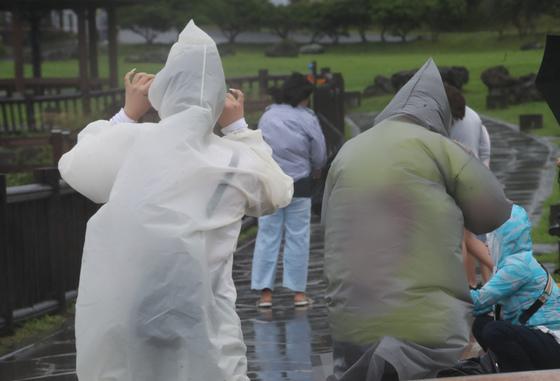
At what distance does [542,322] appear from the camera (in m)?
5.83

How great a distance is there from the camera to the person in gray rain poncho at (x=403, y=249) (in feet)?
15.4

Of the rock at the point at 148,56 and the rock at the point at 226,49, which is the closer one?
the rock at the point at 148,56

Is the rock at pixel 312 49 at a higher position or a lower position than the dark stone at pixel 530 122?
higher

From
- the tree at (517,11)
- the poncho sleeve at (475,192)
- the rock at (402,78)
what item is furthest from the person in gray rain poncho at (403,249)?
the rock at (402,78)

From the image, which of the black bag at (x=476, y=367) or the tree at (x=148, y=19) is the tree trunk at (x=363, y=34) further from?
the black bag at (x=476, y=367)

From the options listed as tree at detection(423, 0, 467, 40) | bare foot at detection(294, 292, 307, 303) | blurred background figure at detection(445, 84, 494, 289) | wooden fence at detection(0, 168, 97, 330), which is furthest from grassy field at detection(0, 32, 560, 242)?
wooden fence at detection(0, 168, 97, 330)

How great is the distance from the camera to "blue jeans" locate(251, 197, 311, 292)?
10.2 m

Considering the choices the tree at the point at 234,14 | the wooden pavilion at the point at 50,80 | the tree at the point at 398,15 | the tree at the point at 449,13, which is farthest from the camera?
the tree at the point at 234,14

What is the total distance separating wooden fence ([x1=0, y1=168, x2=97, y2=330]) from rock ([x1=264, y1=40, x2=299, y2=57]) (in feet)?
76.5

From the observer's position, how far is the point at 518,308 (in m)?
5.90

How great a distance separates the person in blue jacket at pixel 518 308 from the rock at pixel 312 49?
27845mm

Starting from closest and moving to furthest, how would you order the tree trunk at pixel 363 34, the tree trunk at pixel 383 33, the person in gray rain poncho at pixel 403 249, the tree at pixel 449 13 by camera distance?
the person in gray rain poncho at pixel 403 249, the tree at pixel 449 13, the tree trunk at pixel 383 33, the tree trunk at pixel 363 34

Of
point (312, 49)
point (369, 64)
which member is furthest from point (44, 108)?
point (312, 49)

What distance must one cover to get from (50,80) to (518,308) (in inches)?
954
